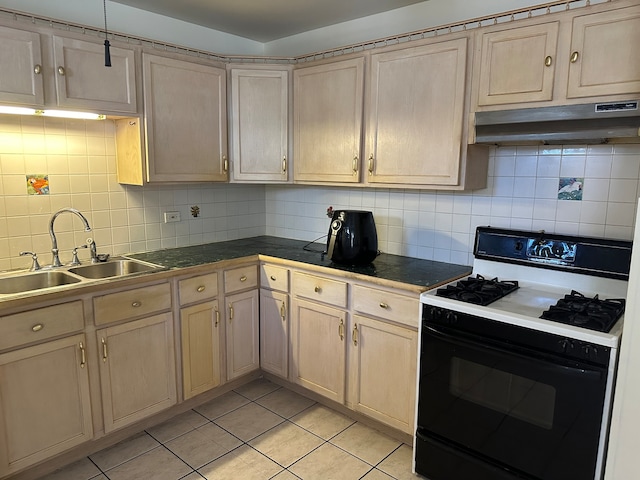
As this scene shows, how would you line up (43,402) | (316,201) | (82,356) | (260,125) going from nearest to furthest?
(43,402) → (82,356) → (260,125) → (316,201)

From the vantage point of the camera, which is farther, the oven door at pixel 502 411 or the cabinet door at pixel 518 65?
the cabinet door at pixel 518 65

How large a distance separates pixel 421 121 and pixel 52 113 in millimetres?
1914

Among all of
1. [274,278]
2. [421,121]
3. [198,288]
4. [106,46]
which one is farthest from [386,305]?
→ [106,46]

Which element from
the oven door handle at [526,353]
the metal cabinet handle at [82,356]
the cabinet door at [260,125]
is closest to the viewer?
the oven door handle at [526,353]

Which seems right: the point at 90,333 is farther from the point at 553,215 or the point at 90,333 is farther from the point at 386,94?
the point at 553,215

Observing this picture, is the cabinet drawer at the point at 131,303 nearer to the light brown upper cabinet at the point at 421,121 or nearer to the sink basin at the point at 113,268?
the sink basin at the point at 113,268

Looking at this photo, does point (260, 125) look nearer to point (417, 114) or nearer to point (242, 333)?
point (417, 114)

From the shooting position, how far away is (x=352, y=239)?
100.0 inches

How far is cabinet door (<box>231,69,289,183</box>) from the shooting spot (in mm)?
2891

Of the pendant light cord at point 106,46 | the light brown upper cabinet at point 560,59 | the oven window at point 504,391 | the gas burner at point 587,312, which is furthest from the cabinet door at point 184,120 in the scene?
the gas burner at point 587,312

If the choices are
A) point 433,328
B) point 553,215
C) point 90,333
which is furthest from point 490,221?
point 90,333

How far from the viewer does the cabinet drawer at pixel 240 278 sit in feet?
8.91

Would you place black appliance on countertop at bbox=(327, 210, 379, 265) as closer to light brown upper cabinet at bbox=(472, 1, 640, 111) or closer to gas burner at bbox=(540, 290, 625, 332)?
light brown upper cabinet at bbox=(472, 1, 640, 111)

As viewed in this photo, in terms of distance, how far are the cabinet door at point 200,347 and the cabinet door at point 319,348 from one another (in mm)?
466
